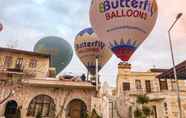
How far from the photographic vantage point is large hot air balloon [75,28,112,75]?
92.7ft

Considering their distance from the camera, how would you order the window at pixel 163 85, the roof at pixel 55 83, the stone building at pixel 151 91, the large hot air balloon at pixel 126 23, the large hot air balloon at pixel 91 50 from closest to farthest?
1. the large hot air balloon at pixel 126 23
2. the roof at pixel 55 83
3. the large hot air balloon at pixel 91 50
4. the stone building at pixel 151 91
5. the window at pixel 163 85

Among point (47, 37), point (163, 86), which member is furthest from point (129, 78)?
point (47, 37)

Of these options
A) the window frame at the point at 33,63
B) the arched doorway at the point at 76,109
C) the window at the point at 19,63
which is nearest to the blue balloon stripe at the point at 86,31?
the window frame at the point at 33,63

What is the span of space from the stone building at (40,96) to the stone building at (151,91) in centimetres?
645

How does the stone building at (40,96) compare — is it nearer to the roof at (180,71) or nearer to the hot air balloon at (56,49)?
the hot air balloon at (56,49)

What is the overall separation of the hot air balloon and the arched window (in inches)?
336

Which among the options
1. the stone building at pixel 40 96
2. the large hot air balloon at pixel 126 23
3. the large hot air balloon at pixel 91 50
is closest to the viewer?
the large hot air balloon at pixel 126 23

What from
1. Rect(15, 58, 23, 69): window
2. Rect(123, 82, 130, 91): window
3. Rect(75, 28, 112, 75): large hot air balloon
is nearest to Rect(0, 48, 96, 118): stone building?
Rect(15, 58, 23, 69): window

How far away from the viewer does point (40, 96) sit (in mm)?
26781

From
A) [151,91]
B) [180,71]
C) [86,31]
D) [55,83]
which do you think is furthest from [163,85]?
[55,83]

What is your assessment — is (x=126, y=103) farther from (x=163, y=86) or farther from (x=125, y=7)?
(x=125, y=7)

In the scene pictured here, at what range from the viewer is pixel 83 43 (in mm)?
28766

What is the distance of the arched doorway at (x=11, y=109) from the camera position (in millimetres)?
25661

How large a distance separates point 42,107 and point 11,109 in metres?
3.53
